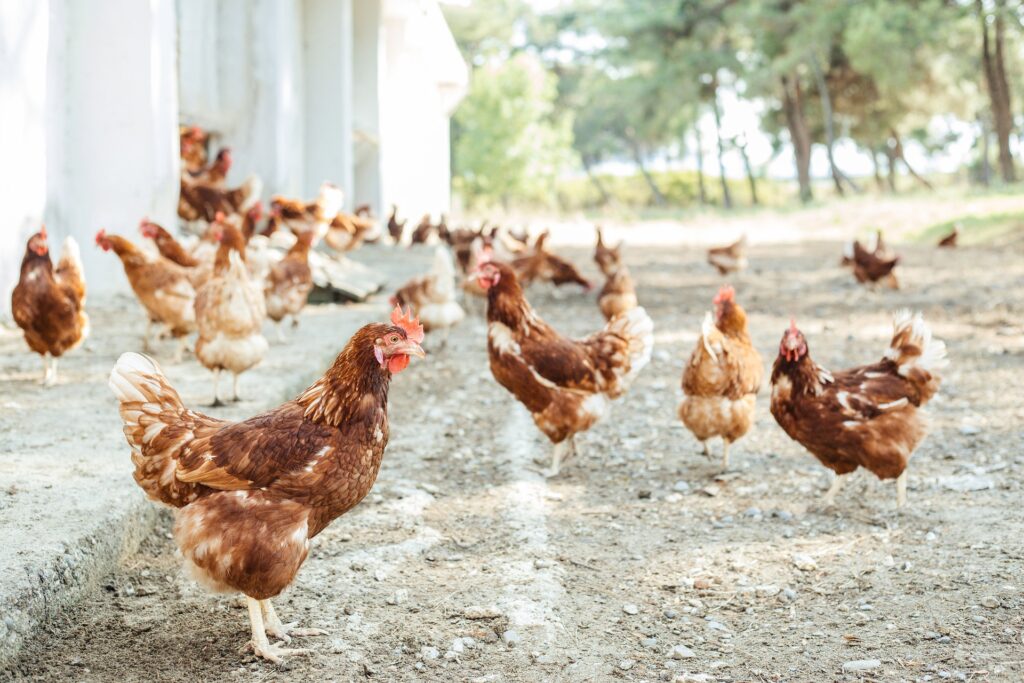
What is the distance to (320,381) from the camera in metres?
3.63

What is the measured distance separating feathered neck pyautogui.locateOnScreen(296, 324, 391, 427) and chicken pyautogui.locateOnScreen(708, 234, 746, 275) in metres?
10.4

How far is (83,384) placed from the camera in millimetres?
6184

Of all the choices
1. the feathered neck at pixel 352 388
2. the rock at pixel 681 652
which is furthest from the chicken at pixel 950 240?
the feathered neck at pixel 352 388

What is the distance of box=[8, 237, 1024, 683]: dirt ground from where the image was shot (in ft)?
11.3

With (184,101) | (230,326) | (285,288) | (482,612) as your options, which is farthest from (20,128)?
(482,612)

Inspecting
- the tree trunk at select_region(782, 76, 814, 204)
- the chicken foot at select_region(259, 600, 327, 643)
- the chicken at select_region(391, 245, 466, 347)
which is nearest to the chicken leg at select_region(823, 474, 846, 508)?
the chicken foot at select_region(259, 600, 327, 643)

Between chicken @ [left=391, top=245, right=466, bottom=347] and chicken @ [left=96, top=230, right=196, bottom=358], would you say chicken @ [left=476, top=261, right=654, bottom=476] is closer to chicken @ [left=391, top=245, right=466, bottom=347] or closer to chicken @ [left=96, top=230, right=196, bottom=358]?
chicken @ [left=96, top=230, right=196, bottom=358]

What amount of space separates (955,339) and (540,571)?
6.66 meters

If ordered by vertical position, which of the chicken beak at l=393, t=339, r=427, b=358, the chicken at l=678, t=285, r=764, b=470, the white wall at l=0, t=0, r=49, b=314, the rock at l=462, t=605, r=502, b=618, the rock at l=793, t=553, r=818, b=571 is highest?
the white wall at l=0, t=0, r=49, b=314

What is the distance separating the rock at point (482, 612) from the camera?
3.80m

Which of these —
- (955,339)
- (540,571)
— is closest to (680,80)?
(955,339)

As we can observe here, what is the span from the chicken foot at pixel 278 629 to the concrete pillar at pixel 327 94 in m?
14.0

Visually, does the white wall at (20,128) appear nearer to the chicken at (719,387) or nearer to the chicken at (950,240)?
the chicken at (719,387)

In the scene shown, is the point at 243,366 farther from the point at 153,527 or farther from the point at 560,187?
the point at 560,187
